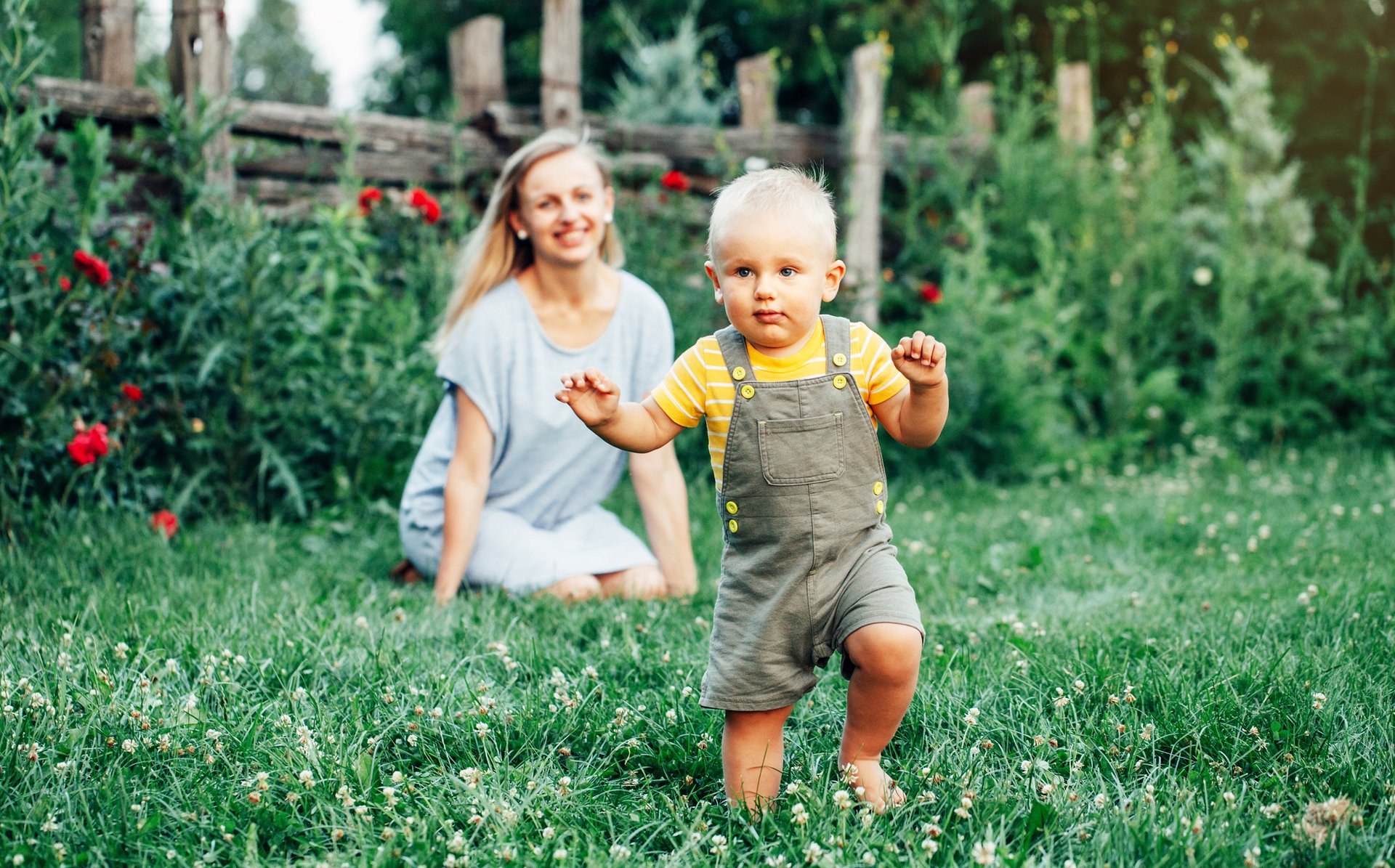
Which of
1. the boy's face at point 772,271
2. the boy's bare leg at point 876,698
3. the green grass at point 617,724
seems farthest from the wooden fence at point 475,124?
the boy's bare leg at point 876,698

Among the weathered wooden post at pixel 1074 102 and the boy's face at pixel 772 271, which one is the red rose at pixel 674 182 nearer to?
the weathered wooden post at pixel 1074 102

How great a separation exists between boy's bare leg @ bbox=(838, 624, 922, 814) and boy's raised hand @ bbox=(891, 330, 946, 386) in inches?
16.5

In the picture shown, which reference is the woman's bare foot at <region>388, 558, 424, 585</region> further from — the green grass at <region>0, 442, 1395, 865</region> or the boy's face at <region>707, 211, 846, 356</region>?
the boy's face at <region>707, 211, 846, 356</region>

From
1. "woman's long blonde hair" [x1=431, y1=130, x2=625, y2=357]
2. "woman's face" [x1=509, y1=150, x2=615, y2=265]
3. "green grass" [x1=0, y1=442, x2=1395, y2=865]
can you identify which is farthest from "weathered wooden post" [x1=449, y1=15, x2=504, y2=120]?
"green grass" [x1=0, y1=442, x2=1395, y2=865]

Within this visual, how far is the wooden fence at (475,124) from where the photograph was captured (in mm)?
4637

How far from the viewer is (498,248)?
389 cm

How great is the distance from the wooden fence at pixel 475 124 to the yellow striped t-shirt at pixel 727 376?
2.97 meters

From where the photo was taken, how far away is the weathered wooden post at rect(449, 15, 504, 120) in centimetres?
605

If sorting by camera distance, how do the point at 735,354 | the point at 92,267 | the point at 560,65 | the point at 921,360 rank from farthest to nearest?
1. the point at 560,65
2. the point at 92,267
3. the point at 735,354
4. the point at 921,360

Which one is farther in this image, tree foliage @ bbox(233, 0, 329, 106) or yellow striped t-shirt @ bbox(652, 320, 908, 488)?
tree foliage @ bbox(233, 0, 329, 106)

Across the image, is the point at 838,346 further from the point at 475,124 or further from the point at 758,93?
the point at 758,93

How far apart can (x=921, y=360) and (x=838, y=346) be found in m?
0.17

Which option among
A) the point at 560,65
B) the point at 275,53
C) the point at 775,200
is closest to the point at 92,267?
the point at 775,200

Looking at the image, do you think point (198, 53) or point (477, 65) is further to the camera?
point (477, 65)
